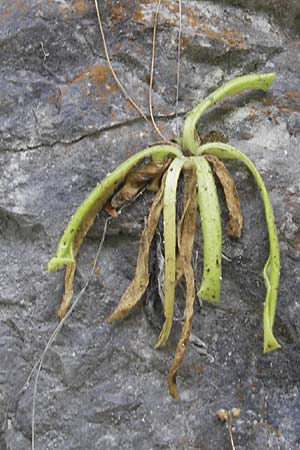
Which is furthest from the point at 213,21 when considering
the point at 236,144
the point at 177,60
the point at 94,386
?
the point at 94,386

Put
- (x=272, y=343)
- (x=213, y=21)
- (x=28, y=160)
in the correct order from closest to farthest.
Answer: (x=272, y=343), (x=28, y=160), (x=213, y=21)

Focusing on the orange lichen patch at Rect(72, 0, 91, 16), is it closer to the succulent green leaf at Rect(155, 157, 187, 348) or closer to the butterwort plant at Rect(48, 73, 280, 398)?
the butterwort plant at Rect(48, 73, 280, 398)

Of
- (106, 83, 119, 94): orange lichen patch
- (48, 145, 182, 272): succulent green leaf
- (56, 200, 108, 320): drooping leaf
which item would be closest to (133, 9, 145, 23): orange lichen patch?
(106, 83, 119, 94): orange lichen patch

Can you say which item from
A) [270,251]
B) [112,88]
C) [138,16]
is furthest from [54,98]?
[270,251]

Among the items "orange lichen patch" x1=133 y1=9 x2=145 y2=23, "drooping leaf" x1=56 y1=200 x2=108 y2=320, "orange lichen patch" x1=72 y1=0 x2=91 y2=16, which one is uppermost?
"orange lichen patch" x1=72 y1=0 x2=91 y2=16

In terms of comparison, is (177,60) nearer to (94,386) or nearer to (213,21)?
(213,21)

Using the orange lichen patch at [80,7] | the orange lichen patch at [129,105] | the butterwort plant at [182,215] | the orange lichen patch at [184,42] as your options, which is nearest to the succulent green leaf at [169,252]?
the butterwort plant at [182,215]
